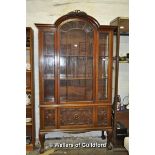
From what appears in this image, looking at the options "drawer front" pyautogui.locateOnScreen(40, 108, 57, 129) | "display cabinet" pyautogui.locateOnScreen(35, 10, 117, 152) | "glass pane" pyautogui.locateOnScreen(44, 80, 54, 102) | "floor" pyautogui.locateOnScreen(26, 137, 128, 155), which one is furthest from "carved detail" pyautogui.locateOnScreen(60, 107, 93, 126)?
"floor" pyautogui.locateOnScreen(26, 137, 128, 155)

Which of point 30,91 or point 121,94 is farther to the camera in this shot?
point 121,94

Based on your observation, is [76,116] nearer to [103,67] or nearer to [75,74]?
[75,74]

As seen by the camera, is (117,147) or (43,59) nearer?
(43,59)

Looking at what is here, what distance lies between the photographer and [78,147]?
3334 millimetres

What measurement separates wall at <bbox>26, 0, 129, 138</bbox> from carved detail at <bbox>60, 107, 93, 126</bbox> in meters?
0.66

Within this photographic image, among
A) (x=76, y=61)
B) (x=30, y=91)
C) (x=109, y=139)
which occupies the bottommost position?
(x=109, y=139)

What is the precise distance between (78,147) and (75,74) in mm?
1242

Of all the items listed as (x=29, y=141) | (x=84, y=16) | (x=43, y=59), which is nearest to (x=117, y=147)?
(x=29, y=141)

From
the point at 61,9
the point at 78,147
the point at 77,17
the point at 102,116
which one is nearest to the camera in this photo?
the point at 77,17

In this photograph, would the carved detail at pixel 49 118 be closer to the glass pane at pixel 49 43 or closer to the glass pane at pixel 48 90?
the glass pane at pixel 48 90

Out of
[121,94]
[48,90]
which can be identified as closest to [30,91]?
[48,90]

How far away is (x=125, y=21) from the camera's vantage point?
10.6ft
